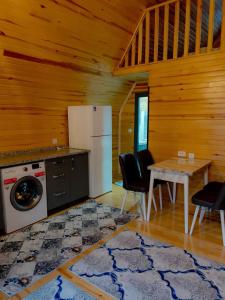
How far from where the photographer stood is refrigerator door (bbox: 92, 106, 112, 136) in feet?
12.6

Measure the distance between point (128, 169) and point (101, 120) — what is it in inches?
43.0

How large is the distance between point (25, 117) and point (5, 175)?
1002mm

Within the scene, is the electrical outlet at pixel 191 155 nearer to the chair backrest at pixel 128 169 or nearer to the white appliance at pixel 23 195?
the chair backrest at pixel 128 169

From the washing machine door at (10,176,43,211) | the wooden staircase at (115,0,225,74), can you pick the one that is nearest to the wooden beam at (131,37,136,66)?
the wooden staircase at (115,0,225,74)

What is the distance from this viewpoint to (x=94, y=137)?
3902 millimetres

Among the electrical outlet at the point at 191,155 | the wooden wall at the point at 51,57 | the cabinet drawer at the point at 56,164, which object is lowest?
the cabinet drawer at the point at 56,164

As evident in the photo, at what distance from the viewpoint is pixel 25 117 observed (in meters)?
3.37

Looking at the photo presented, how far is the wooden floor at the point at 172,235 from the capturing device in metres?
2.02

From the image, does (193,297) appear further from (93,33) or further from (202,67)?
(93,33)

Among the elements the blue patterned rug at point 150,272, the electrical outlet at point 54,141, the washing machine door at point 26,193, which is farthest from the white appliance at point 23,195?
the blue patterned rug at point 150,272

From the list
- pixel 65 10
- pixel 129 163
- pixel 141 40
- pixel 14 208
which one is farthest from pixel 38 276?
pixel 141 40

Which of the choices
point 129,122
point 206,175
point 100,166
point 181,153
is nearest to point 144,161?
point 181,153

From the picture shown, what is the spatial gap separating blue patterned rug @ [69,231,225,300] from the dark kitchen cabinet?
1176 millimetres

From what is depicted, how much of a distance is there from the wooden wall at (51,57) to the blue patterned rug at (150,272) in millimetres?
1961
